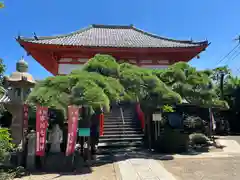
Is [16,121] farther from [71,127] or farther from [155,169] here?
[155,169]

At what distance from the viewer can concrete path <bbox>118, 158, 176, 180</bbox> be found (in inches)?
239

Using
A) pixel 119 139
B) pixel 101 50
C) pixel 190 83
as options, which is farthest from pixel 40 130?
pixel 101 50

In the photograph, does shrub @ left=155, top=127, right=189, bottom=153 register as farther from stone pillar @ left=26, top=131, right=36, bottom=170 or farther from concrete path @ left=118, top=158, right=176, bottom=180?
stone pillar @ left=26, top=131, right=36, bottom=170

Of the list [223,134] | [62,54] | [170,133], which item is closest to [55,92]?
[170,133]

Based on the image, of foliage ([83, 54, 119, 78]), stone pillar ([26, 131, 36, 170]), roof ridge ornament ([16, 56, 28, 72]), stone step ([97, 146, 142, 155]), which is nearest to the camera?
stone pillar ([26, 131, 36, 170])

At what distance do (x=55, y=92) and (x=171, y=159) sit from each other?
4.90 metres

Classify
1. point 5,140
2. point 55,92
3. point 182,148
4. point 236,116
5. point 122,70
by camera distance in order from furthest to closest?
point 236,116 → point 182,148 → point 122,70 → point 55,92 → point 5,140

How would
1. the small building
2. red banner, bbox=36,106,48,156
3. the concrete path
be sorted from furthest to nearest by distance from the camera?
the small building, red banner, bbox=36,106,48,156, the concrete path

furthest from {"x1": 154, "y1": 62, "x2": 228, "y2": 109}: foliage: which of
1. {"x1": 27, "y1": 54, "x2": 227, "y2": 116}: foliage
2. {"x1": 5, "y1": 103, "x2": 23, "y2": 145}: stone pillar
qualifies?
{"x1": 5, "y1": 103, "x2": 23, "y2": 145}: stone pillar

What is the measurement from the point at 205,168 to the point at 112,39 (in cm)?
1091

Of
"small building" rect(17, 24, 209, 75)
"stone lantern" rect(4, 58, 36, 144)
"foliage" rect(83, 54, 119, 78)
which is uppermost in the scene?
"small building" rect(17, 24, 209, 75)

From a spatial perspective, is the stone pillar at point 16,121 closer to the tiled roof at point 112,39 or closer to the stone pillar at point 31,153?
the stone pillar at point 31,153

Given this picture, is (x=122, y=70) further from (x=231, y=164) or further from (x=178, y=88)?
(x=231, y=164)

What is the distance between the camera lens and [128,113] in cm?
1408
